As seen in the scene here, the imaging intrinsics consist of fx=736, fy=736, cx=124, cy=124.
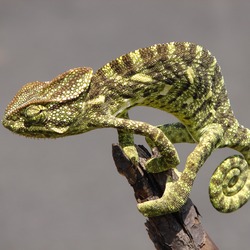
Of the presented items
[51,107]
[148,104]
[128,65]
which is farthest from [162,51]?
[51,107]

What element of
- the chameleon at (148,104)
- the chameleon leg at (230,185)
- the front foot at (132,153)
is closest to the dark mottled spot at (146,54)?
the chameleon at (148,104)

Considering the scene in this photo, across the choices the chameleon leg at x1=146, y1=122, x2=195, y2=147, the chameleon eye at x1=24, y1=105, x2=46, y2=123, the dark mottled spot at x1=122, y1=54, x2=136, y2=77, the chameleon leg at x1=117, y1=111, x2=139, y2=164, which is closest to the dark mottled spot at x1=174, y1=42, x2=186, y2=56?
the dark mottled spot at x1=122, y1=54, x2=136, y2=77

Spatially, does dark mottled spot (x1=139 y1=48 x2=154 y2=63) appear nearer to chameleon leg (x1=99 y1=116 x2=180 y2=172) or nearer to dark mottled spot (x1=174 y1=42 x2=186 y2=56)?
dark mottled spot (x1=174 y1=42 x2=186 y2=56)

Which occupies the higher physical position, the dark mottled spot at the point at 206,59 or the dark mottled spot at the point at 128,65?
the dark mottled spot at the point at 128,65

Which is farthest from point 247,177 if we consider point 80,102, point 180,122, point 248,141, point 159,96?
point 80,102

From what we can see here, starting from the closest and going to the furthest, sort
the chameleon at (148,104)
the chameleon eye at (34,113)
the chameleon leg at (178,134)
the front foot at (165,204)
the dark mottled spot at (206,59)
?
A: 1. the chameleon eye at (34,113)
2. the chameleon at (148,104)
3. the front foot at (165,204)
4. the dark mottled spot at (206,59)
5. the chameleon leg at (178,134)

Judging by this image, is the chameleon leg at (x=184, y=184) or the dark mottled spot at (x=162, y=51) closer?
the chameleon leg at (x=184, y=184)

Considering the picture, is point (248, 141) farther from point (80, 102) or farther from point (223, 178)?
point (80, 102)

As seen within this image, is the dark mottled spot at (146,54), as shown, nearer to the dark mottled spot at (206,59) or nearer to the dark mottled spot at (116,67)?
the dark mottled spot at (116,67)

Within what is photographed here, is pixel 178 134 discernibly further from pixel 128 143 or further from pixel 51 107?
pixel 51 107
